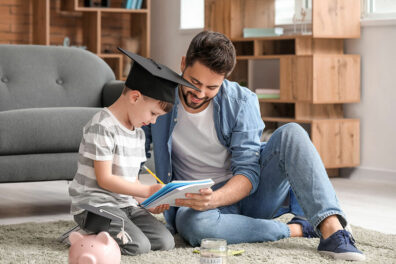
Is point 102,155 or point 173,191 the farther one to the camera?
point 102,155

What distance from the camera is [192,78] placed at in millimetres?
2166

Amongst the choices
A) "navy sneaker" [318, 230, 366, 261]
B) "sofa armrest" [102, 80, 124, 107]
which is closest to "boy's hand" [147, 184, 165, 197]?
"navy sneaker" [318, 230, 366, 261]

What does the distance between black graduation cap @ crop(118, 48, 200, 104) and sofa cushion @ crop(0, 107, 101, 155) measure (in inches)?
37.8

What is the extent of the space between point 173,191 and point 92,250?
0.30 metres

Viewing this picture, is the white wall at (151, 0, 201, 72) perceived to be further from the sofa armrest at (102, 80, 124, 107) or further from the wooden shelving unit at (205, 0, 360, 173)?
the sofa armrest at (102, 80, 124, 107)

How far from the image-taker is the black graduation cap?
207cm

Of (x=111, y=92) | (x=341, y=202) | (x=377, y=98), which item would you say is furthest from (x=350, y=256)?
(x=377, y=98)

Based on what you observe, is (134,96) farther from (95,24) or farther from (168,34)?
(168,34)

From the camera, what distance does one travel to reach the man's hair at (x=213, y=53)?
2.14 metres

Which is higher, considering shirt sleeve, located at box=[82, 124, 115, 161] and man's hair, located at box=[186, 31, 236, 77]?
man's hair, located at box=[186, 31, 236, 77]

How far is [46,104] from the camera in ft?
12.0

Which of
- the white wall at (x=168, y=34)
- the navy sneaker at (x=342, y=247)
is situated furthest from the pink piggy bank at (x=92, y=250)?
the white wall at (x=168, y=34)

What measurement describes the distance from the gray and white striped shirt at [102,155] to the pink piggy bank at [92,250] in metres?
0.31

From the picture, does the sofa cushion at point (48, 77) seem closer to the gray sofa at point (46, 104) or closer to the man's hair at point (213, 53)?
the gray sofa at point (46, 104)
